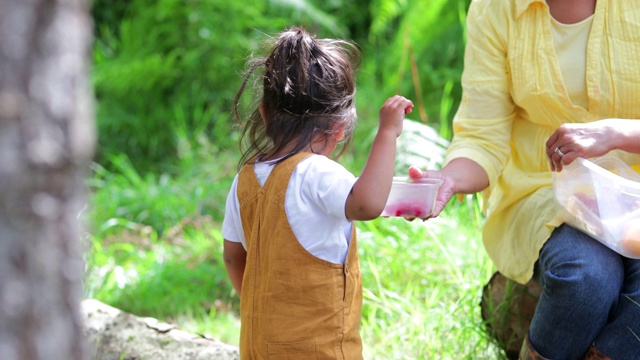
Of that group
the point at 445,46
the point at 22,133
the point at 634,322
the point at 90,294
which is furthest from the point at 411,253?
the point at 22,133

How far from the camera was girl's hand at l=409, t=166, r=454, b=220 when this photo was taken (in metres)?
2.10

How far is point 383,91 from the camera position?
198 inches

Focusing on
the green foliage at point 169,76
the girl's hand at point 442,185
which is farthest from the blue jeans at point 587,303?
the green foliage at point 169,76

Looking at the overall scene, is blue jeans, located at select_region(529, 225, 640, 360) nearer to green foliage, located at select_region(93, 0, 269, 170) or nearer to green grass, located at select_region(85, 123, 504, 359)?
green grass, located at select_region(85, 123, 504, 359)

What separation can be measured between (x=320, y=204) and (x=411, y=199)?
0.25 m

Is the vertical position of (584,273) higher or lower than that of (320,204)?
lower

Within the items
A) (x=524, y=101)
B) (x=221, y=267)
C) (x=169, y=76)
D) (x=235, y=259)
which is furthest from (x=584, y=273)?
(x=169, y=76)

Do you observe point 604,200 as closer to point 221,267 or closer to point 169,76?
point 221,267

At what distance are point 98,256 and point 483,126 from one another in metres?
2.16

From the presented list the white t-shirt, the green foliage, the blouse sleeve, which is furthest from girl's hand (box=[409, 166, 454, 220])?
the green foliage

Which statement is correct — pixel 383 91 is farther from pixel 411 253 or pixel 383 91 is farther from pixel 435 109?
pixel 411 253

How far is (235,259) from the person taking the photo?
7.04 ft

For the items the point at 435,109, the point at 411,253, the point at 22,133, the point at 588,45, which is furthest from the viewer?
the point at 435,109

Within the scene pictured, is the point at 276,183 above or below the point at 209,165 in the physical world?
above
